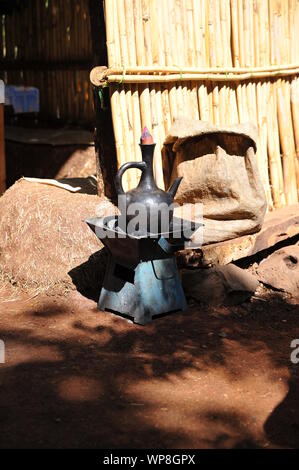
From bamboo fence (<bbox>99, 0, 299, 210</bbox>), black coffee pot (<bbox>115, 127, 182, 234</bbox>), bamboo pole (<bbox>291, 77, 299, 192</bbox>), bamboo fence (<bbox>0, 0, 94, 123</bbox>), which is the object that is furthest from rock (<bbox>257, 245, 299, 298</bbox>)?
bamboo fence (<bbox>0, 0, 94, 123</bbox>)

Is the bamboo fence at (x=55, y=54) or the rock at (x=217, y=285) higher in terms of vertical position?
the bamboo fence at (x=55, y=54)

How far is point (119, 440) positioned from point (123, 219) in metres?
2.01

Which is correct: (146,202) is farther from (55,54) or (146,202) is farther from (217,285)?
(55,54)

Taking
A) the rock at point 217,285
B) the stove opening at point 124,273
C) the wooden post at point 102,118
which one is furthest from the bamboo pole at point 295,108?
the stove opening at point 124,273

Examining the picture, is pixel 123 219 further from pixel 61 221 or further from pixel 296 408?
pixel 296 408

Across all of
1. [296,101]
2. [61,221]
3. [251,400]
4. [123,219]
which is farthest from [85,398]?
[296,101]

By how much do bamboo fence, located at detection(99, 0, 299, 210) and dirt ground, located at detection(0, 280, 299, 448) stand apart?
1322mm

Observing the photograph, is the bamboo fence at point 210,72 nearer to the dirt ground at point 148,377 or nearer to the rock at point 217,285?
the rock at point 217,285

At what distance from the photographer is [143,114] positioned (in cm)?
582

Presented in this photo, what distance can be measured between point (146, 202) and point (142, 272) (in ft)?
1.57

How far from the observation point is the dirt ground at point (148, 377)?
3504 millimetres

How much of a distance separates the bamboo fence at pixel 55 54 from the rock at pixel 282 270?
5233mm

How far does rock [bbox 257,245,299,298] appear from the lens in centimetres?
575

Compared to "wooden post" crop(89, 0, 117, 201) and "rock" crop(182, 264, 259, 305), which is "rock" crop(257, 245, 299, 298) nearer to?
"rock" crop(182, 264, 259, 305)
